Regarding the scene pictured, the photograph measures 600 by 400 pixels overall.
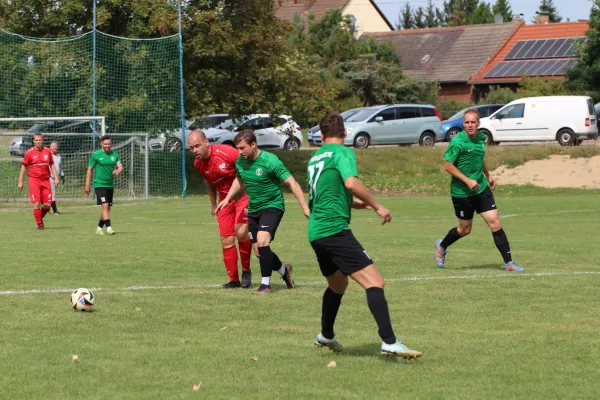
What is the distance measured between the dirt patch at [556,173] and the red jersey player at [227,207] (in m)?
23.8

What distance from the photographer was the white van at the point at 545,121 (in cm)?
3766

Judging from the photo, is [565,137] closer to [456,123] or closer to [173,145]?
[456,123]

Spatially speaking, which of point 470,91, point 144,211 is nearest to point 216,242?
point 144,211

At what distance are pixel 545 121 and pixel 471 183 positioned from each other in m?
27.3

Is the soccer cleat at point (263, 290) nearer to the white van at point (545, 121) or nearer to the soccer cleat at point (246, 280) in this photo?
the soccer cleat at point (246, 280)

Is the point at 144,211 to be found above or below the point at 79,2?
below

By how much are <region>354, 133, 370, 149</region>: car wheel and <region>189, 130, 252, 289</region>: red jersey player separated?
2852cm

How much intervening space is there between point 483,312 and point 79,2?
28.0m

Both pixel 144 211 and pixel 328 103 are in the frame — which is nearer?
pixel 144 211

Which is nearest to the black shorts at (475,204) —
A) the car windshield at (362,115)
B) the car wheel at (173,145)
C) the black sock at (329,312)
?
the black sock at (329,312)

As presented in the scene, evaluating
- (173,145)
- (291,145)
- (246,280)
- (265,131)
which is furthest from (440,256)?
(291,145)

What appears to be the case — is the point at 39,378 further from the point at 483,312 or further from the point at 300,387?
the point at 483,312

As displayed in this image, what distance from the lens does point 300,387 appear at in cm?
612

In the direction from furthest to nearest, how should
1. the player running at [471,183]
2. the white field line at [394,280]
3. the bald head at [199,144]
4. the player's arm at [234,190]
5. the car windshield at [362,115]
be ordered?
1. the car windshield at [362,115]
2. the player running at [471,183]
3. the bald head at [199,144]
4. the player's arm at [234,190]
5. the white field line at [394,280]
